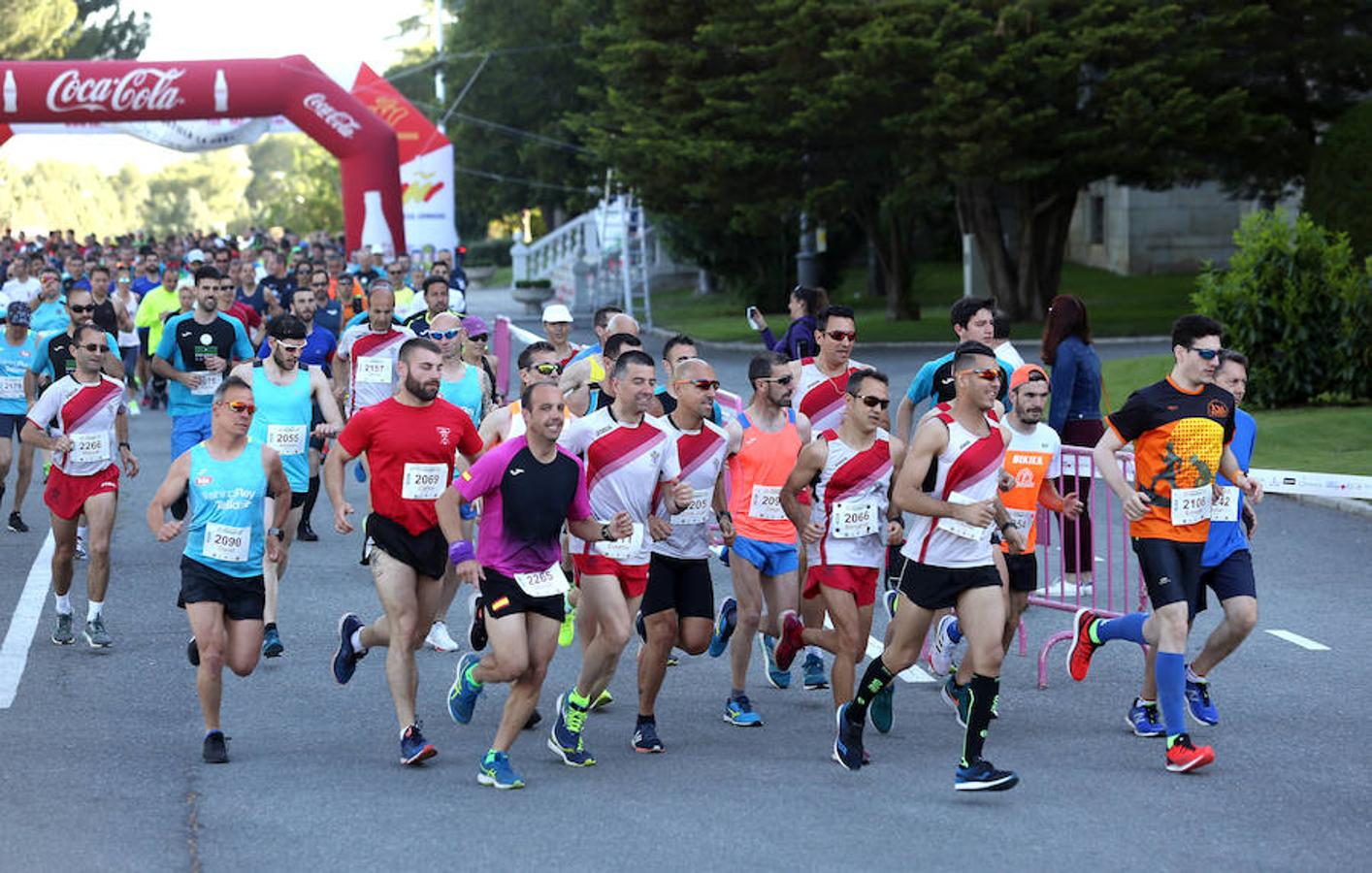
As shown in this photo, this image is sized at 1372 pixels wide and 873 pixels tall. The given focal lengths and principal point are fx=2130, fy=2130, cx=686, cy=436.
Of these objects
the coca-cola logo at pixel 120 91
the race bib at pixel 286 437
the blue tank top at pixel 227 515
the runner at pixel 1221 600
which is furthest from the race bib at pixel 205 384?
the coca-cola logo at pixel 120 91

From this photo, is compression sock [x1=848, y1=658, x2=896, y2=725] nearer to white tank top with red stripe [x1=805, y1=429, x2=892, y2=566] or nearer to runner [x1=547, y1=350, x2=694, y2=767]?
white tank top with red stripe [x1=805, y1=429, x2=892, y2=566]

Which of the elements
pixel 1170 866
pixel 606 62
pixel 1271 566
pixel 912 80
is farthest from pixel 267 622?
pixel 606 62

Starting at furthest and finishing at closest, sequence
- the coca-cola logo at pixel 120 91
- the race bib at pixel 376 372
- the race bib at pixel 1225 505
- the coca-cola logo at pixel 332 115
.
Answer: the coca-cola logo at pixel 332 115, the coca-cola logo at pixel 120 91, the race bib at pixel 376 372, the race bib at pixel 1225 505

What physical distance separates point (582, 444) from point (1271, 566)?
22.3ft

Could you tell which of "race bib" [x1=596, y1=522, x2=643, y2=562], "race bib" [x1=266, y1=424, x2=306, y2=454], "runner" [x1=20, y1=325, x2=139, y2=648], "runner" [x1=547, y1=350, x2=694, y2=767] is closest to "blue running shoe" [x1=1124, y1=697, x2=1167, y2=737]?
"runner" [x1=547, y1=350, x2=694, y2=767]

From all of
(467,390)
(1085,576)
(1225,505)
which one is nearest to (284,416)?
(467,390)

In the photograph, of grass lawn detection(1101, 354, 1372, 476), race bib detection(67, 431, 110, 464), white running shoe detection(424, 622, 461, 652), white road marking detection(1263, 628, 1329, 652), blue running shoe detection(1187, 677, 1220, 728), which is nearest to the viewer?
blue running shoe detection(1187, 677, 1220, 728)

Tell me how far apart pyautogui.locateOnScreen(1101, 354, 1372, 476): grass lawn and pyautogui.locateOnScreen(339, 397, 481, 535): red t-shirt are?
10.1 metres

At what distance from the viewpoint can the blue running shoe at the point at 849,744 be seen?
8555mm

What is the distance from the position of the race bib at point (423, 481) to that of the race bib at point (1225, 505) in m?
3.35

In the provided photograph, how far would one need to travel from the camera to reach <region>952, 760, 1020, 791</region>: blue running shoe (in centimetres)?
802

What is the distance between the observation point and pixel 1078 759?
8758 millimetres

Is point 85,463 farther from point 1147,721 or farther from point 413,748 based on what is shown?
point 1147,721

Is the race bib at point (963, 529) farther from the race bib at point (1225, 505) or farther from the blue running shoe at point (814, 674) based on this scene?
the blue running shoe at point (814, 674)
